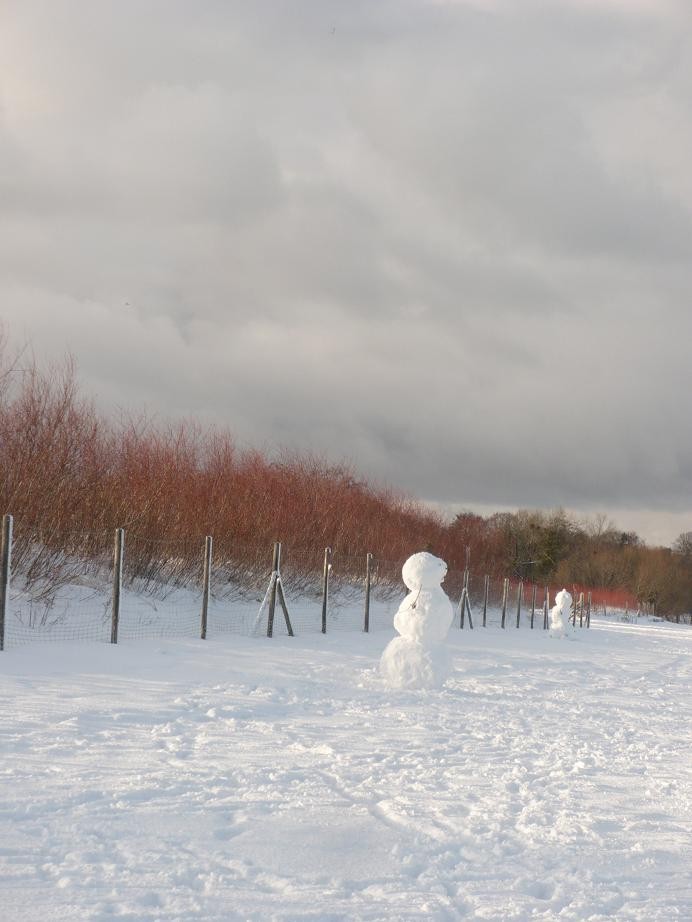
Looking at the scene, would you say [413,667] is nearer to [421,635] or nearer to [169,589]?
[421,635]

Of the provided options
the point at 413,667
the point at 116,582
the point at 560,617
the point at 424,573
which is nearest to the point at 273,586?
the point at 116,582

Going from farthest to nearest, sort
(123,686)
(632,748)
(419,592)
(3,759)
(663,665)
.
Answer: (663,665), (419,592), (123,686), (632,748), (3,759)

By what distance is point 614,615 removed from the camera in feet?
237

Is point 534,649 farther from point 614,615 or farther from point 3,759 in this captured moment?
point 614,615

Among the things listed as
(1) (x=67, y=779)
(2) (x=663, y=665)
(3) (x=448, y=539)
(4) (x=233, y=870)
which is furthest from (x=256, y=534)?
(3) (x=448, y=539)

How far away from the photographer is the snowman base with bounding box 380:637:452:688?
35.6 ft

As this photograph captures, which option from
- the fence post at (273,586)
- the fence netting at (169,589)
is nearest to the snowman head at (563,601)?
the fence netting at (169,589)

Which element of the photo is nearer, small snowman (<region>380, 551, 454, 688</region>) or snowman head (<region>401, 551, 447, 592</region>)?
small snowman (<region>380, 551, 454, 688</region>)

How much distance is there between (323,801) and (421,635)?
5.69m

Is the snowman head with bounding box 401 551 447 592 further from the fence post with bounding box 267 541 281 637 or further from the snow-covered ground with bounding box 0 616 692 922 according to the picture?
the fence post with bounding box 267 541 281 637

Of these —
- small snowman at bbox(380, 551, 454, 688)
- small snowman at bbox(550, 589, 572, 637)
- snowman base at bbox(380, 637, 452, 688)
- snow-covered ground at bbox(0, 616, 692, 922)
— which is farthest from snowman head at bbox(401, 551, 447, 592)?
small snowman at bbox(550, 589, 572, 637)

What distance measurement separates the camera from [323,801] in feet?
17.9

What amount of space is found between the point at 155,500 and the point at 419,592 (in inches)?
391

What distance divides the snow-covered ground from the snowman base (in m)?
0.23
